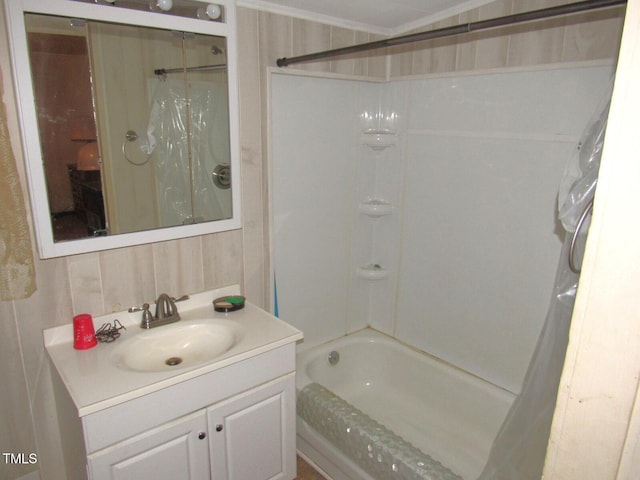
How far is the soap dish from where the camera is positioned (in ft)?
6.42

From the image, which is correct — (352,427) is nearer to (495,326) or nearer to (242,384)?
(242,384)

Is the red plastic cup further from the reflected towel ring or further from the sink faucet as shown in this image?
Answer: the reflected towel ring

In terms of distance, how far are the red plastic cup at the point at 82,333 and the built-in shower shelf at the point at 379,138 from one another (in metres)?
1.65

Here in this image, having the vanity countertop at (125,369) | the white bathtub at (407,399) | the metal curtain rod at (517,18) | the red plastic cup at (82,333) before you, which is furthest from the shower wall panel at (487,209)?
the red plastic cup at (82,333)

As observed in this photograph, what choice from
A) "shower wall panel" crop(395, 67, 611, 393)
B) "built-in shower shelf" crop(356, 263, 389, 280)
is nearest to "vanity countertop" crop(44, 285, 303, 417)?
"built-in shower shelf" crop(356, 263, 389, 280)

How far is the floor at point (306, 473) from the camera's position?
6.93 feet

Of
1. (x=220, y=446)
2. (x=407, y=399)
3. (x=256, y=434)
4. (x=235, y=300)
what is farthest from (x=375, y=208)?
(x=220, y=446)

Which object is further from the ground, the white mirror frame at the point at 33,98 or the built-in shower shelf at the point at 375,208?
the white mirror frame at the point at 33,98

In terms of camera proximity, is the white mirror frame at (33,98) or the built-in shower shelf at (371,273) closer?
the white mirror frame at (33,98)

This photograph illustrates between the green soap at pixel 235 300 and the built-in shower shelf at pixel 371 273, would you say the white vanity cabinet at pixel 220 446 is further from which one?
the built-in shower shelf at pixel 371 273

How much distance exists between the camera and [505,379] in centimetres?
226

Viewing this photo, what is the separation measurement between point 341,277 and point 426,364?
2.23 ft

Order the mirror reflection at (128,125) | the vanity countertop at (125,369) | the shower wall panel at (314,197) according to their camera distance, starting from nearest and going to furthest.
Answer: the vanity countertop at (125,369) < the mirror reflection at (128,125) < the shower wall panel at (314,197)

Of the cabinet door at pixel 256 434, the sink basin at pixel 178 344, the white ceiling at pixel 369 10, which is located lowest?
the cabinet door at pixel 256 434
